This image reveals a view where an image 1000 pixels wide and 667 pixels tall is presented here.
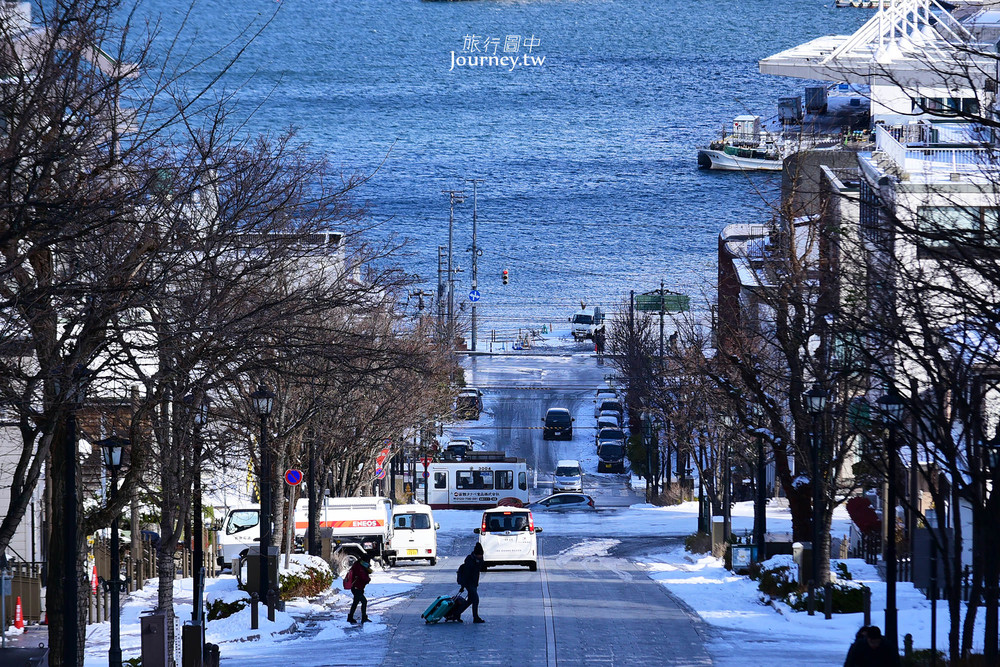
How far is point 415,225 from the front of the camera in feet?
507

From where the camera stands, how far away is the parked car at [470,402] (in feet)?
212

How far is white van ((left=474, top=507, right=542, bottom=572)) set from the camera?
113ft

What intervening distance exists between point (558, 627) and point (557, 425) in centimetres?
5110

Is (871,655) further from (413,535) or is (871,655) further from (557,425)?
(557,425)

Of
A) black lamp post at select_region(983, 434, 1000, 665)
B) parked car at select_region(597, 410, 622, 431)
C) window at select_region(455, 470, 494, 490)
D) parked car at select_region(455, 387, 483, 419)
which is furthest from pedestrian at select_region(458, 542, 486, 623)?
parked car at select_region(597, 410, 622, 431)

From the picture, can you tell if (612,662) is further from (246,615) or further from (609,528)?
(609,528)

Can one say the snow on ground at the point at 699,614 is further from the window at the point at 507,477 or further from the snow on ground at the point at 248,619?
the window at the point at 507,477

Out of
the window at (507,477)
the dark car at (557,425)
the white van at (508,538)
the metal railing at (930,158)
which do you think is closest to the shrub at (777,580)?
the white van at (508,538)

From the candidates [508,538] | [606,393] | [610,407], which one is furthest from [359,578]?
[606,393]

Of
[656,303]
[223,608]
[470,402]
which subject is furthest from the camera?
[656,303]

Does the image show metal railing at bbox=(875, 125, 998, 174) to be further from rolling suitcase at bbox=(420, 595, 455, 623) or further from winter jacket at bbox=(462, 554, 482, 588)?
rolling suitcase at bbox=(420, 595, 455, 623)

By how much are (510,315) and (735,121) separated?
229ft

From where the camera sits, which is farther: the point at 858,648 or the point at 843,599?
the point at 843,599

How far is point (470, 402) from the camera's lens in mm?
70750
